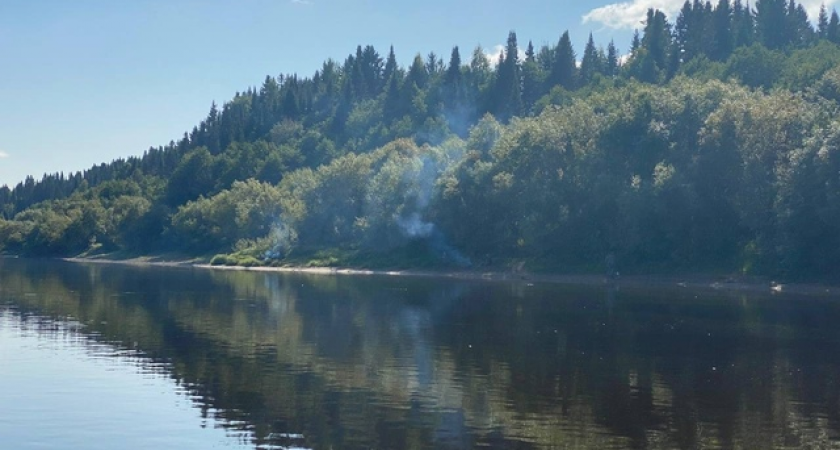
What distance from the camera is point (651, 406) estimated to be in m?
34.5

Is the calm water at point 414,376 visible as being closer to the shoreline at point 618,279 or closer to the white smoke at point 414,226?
the shoreline at point 618,279

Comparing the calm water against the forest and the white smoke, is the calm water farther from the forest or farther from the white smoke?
the white smoke

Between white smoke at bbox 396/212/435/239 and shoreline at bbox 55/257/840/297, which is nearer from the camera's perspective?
shoreline at bbox 55/257/840/297

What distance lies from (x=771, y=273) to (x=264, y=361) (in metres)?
73.7

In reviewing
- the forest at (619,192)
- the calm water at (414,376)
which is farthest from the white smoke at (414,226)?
the calm water at (414,376)

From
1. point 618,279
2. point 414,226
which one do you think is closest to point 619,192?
point 618,279

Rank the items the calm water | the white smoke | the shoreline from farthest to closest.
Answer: the white smoke → the shoreline → the calm water

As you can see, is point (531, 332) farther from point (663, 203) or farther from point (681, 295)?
point (663, 203)

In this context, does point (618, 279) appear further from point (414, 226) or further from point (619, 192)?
point (414, 226)

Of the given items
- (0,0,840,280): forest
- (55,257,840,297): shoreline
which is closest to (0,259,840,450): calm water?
(55,257,840,297): shoreline

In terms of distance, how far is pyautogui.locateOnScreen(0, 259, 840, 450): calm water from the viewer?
2981 cm

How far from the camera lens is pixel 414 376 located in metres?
40.2

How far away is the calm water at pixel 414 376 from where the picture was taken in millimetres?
29812

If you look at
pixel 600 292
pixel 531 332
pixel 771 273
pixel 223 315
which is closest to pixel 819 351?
pixel 531 332
